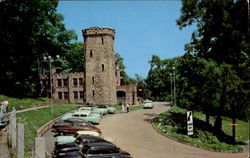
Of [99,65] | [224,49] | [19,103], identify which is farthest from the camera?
[99,65]

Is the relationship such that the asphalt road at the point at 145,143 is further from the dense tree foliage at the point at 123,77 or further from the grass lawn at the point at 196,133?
the dense tree foliage at the point at 123,77

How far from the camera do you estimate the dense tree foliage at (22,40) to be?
43.0 m

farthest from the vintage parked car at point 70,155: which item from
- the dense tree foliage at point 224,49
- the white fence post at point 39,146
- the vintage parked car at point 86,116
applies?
the dense tree foliage at point 224,49

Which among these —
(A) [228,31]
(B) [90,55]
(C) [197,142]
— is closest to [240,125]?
(A) [228,31]

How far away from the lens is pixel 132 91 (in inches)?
2351

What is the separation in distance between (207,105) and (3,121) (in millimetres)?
19849

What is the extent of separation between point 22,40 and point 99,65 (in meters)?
16.6

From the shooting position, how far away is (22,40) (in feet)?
145

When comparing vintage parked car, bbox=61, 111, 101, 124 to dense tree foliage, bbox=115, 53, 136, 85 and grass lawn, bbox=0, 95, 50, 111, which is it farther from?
dense tree foliage, bbox=115, 53, 136, 85

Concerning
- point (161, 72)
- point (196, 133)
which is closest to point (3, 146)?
point (196, 133)

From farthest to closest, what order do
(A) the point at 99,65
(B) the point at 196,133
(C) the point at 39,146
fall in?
(A) the point at 99,65
(B) the point at 196,133
(C) the point at 39,146

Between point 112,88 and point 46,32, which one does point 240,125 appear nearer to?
point 112,88

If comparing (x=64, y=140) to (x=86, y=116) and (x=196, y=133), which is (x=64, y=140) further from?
(x=196, y=133)

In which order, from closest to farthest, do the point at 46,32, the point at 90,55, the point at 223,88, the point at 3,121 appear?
the point at 3,121 < the point at 223,88 < the point at 46,32 < the point at 90,55
